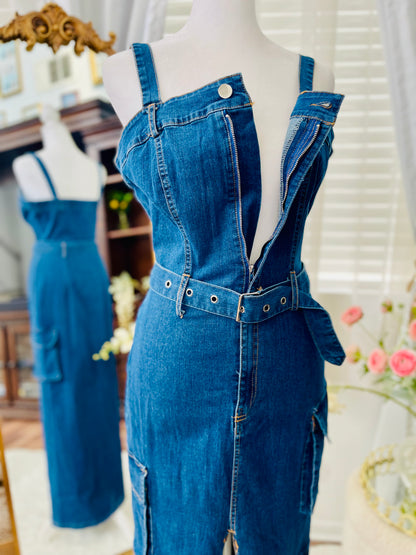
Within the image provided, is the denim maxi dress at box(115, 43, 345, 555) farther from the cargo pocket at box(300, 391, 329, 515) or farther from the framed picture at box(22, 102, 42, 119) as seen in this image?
the framed picture at box(22, 102, 42, 119)

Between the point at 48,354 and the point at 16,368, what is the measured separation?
0.44 m

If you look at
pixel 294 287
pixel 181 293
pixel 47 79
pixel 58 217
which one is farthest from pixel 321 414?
pixel 47 79

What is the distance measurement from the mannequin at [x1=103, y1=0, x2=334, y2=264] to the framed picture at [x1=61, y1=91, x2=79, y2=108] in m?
0.80

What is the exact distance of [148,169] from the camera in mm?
692

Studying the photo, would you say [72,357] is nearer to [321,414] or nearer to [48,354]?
[48,354]

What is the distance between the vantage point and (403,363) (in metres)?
1.19

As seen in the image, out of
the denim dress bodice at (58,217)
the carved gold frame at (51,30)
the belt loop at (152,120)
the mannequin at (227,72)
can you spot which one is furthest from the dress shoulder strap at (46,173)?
the belt loop at (152,120)

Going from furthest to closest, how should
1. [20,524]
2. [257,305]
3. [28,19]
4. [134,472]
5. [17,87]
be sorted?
[20,524] → [17,87] → [28,19] → [134,472] → [257,305]

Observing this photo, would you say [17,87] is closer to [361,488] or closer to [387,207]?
[387,207]

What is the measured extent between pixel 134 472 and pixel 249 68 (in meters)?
0.82

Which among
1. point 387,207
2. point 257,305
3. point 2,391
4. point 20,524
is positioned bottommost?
point 20,524

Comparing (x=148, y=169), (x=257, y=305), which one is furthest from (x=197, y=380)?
(x=148, y=169)

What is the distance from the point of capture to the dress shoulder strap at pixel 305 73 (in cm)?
78

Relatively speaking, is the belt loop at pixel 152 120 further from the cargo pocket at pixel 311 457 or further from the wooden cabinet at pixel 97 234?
the wooden cabinet at pixel 97 234
